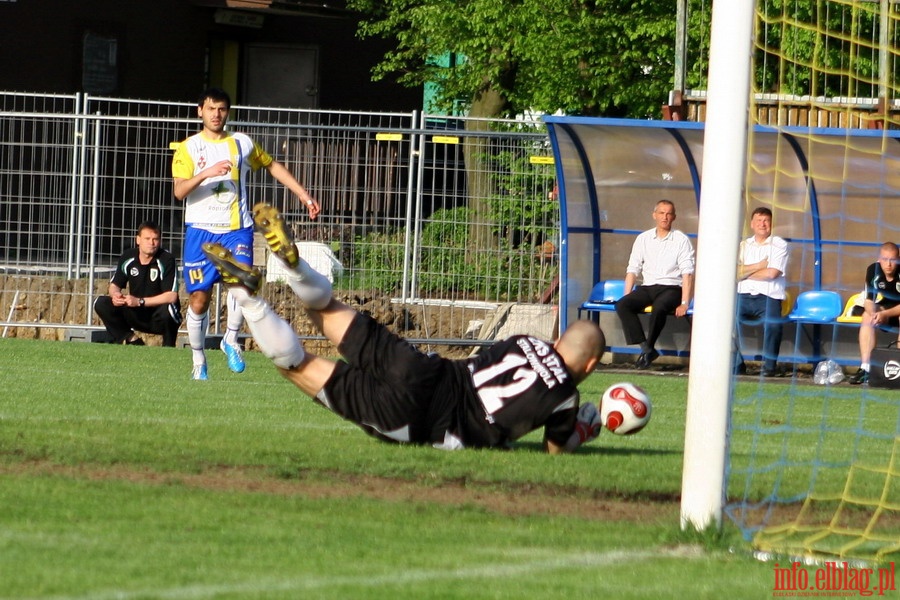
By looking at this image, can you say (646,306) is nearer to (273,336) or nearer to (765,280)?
(765,280)

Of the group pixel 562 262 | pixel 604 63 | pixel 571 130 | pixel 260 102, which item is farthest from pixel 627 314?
pixel 260 102

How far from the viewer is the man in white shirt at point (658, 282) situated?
15.5 meters

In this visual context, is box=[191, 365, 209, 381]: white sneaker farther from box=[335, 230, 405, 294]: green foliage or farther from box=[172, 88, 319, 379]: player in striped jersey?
box=[335, 230, 405, 294]: green foliage

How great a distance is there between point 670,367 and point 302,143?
4957 mm

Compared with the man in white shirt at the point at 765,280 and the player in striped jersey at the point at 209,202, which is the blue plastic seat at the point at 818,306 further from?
the player in striped jersey at the point at 209,202

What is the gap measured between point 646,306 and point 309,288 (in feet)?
26.5

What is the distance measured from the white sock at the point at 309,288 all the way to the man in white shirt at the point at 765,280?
305 inches

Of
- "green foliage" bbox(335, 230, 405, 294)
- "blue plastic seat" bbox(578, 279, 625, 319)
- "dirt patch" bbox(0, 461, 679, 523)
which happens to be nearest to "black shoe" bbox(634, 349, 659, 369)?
"blue plastic seat" bbox(578, 279, 625, 319)

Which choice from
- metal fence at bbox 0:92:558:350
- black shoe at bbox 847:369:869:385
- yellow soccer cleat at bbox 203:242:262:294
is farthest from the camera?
metal fence at bbox 0:92:558:350

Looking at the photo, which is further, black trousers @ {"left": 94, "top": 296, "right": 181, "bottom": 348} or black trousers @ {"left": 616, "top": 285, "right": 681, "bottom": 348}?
black trousers @ {"left": 94, "top": 296, "right": 181, "bottom": 348}

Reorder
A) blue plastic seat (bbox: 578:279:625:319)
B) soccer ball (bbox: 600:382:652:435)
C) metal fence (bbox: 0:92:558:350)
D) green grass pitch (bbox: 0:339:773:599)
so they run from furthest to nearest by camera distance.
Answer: metal fence (bbox: 0:92:558:350)
blue plastic seat (bbox: 578:279:625:319)
soccer ball (bbox: 600:382:652:435)
green grass pitch (bbox: 0:339:773:599)

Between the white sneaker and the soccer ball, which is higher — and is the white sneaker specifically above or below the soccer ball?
below

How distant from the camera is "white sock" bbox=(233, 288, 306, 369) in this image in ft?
25.3

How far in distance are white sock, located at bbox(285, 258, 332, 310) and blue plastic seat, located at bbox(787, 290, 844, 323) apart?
8.34m
